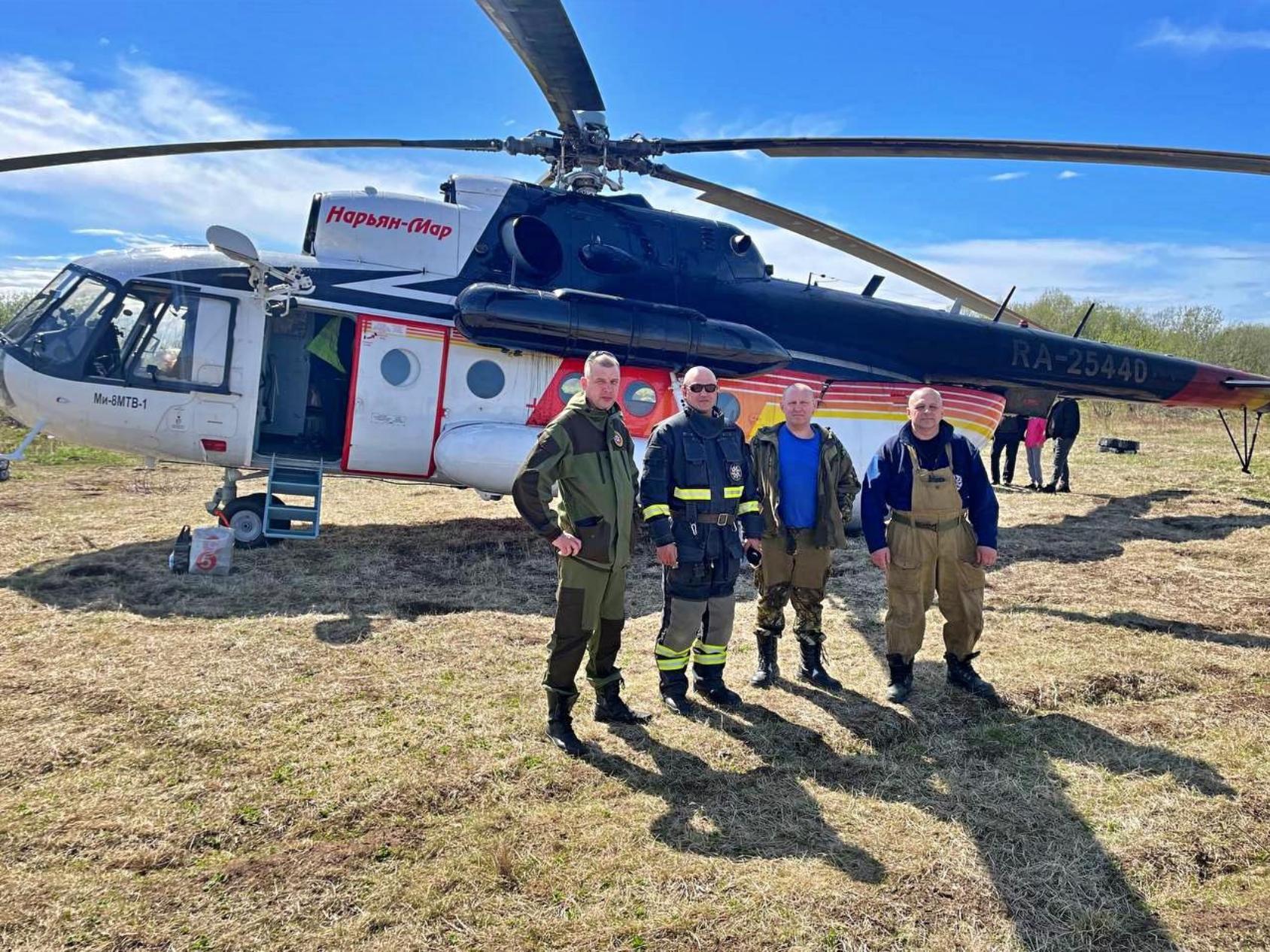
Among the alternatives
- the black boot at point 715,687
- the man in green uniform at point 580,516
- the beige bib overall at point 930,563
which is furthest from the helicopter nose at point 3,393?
the beige bib overall at point 930,563

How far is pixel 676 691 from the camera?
447cm

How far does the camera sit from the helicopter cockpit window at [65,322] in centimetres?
708

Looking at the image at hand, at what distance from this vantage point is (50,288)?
7.30m

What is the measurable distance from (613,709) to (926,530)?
2103 mm

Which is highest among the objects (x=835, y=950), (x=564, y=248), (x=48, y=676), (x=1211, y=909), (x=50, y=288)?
(x=564, y=248)

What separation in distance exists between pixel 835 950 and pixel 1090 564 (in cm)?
677

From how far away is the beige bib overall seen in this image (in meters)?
4.59

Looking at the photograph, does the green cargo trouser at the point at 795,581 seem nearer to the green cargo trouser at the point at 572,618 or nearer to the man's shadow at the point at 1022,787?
the man's shadow at the point at 1022,787

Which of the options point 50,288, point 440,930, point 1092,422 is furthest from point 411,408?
point 1092,422

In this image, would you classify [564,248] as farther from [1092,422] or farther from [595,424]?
[1092,422]

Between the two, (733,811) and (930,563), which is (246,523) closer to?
(733,811)

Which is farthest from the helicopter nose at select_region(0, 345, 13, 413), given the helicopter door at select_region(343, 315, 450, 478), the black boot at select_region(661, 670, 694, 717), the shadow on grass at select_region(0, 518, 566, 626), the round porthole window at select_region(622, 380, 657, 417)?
the black boot at select_region(661, 670, 694, 717)

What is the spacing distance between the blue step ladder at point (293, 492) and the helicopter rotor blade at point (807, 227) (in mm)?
4510

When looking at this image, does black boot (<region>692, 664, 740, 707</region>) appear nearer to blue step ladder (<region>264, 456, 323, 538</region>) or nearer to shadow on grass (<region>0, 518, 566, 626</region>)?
shadow on grass (<region>0, 518, 566, 626</region>)
